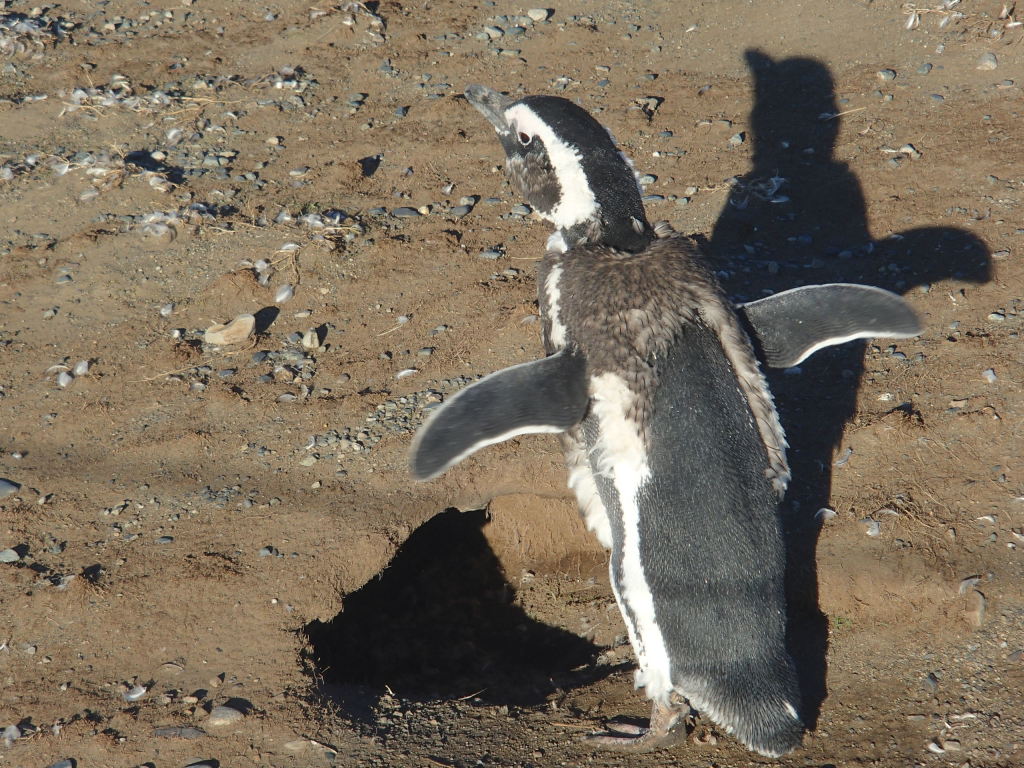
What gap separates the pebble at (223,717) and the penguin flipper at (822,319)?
1.77 meters

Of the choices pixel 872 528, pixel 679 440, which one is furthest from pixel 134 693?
pixel 872 528

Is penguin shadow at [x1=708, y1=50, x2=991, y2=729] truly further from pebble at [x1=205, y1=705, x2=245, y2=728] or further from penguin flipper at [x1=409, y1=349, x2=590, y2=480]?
pebble at [x1=205, y1=705, x2=245, y2=728]

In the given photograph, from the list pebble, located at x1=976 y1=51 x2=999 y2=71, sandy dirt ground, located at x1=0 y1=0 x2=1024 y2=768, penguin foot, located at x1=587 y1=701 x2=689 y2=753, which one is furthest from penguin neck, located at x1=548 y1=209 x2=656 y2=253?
pebble, located at x1=976 y1=51 x2=999 y2=71

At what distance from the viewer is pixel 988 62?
4.58 meters

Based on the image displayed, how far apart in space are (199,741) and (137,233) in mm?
2580

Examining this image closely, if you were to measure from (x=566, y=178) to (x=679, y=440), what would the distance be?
0.92 m

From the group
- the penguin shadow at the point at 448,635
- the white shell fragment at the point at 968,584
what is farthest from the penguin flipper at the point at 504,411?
the white shell fragment at the point at 968,584

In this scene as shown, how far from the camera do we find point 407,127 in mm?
4711

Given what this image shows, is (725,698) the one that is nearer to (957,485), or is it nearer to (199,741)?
(957,485)

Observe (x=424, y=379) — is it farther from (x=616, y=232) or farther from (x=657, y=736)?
(x=657, y=736)

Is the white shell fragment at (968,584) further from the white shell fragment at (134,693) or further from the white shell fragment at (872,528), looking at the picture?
the white shell fragment at (134,693)

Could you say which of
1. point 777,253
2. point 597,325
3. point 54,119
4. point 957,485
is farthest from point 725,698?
point 54,119

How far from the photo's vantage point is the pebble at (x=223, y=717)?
2.41 m

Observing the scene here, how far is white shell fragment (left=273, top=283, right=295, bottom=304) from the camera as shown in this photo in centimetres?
375
